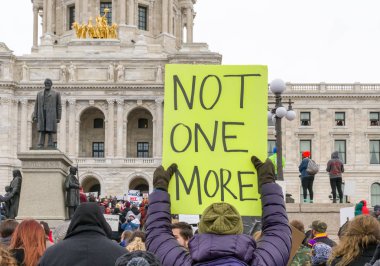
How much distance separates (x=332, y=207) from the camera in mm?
23953

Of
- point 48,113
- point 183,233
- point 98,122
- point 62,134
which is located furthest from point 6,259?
point 98,122

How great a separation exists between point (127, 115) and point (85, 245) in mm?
59703

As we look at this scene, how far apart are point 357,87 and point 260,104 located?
207 feet

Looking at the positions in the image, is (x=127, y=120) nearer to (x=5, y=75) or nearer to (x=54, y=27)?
(x=5, y=75)

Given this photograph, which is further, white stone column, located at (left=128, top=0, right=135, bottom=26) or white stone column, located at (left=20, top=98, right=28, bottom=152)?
white stone column, located at (left=128, top=0, right=135, bottom=26)

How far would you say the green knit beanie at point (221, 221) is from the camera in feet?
16.7

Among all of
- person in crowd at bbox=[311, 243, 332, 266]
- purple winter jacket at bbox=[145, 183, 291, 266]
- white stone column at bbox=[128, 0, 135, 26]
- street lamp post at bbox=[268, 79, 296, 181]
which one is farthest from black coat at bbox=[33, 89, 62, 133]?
white stone column at bbox=[128, 0, 135, 26]

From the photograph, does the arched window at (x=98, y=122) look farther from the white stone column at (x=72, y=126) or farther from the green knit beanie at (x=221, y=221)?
the green knit beanie at (x=221, y=221)

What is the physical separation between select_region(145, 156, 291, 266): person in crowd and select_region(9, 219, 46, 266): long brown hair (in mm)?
2458

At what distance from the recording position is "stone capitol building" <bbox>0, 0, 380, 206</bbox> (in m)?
64.4

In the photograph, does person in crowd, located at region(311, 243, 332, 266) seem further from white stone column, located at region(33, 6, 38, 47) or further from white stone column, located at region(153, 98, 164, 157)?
white stone column, located at region(33, 6, 38, 47)

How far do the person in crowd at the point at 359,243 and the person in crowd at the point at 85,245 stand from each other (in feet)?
6.46

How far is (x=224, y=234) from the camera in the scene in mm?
5102

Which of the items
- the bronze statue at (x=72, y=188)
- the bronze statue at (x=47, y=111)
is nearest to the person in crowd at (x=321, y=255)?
the bronze statue at (x=72, y=188)
